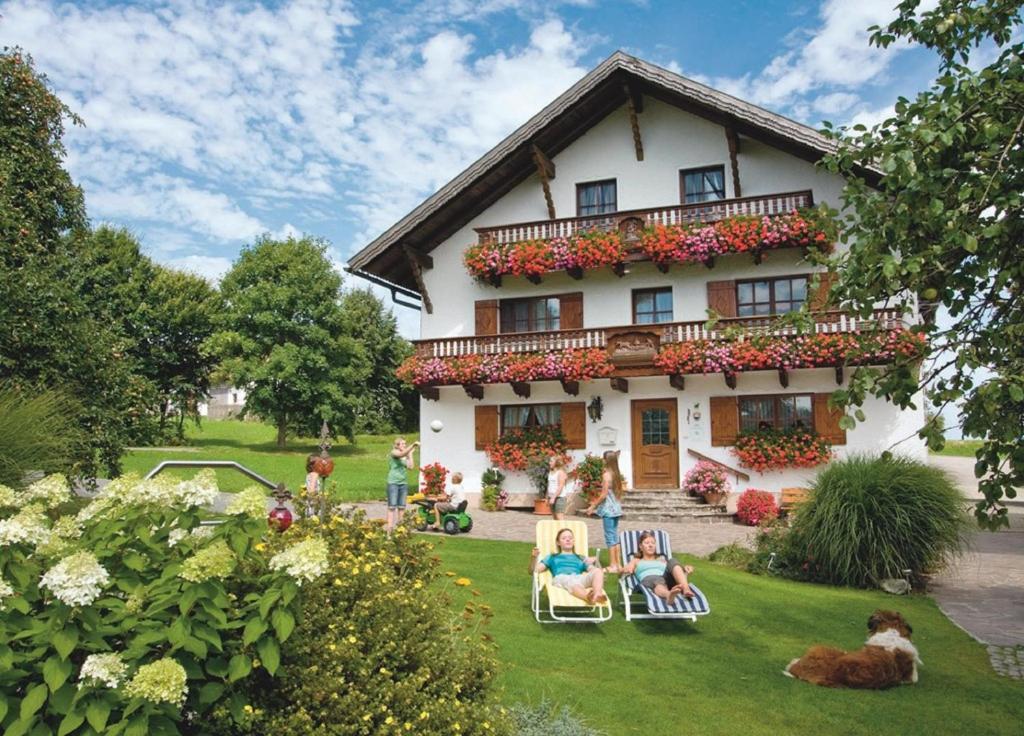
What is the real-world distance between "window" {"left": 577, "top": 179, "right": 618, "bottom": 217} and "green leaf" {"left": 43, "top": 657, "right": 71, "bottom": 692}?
19.1m

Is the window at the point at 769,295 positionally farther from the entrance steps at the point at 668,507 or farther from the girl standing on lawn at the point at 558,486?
the girl standing on lawn at the point at 558,486

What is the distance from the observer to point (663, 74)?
19375 mm

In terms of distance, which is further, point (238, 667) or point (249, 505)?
point (249, 505)

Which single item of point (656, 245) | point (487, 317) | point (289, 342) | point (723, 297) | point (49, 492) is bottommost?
point (49, 492)

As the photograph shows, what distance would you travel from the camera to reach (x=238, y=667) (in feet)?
11.6

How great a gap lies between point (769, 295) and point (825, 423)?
3.49m

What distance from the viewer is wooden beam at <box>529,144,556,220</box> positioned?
68.3ft

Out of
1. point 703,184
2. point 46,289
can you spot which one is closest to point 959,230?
point 46,289

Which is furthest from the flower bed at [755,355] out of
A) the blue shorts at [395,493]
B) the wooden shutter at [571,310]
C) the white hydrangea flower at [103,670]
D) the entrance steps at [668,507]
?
the white hydrangea flower at [103,670]

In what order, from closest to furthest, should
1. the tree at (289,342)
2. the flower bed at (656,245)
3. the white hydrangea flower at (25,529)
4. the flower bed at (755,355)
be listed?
the white hydrangea flower at (25,529), the flower bed at (755,355), the flower bed at (656,245), the tree at (289,342)

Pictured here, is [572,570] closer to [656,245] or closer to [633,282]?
[656,245]

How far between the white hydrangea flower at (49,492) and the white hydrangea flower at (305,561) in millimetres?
1388

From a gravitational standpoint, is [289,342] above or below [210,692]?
above

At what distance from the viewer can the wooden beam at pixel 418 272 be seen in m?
21.9
